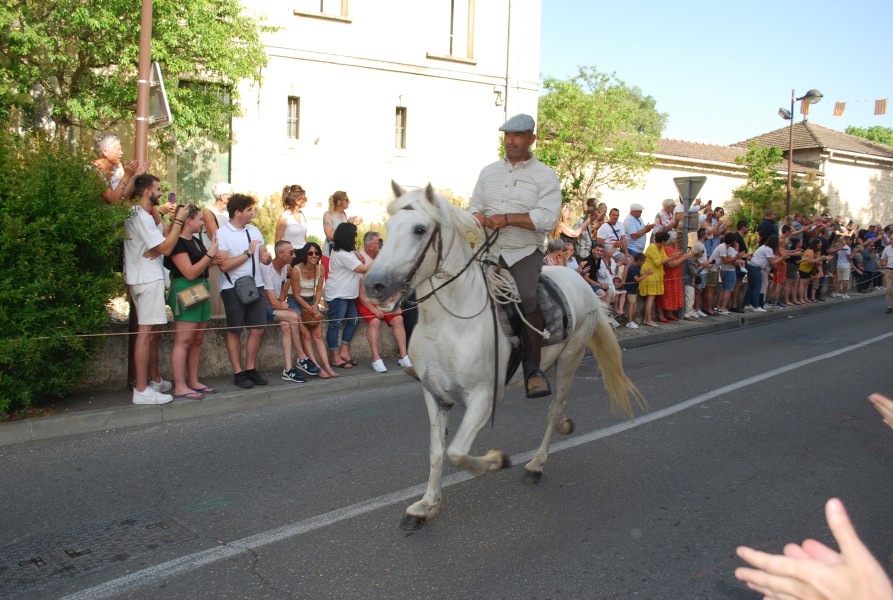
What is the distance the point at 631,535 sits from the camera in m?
4.70

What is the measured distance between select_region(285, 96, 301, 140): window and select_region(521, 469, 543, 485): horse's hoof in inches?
748

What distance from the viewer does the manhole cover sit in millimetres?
4043

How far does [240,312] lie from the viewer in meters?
→ 8.70

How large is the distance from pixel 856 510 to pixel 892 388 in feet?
17.5

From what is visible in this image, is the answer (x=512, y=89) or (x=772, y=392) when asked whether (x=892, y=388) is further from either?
(x=512, y=89)

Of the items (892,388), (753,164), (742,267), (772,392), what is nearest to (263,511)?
(772,392)

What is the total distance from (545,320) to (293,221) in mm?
5437

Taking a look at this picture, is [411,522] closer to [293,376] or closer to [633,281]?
[293,376]

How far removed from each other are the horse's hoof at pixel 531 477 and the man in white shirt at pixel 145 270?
3.99 meters

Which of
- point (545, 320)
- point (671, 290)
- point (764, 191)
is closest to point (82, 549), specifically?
point (545, 320)

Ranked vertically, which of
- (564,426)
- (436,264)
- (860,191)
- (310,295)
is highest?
(860,191)

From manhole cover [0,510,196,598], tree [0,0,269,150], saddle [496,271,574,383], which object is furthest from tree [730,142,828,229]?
manhole cover [0,510,196,598]

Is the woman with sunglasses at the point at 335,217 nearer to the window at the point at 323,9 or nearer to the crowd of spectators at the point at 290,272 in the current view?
the crowd of spectators at the point at 290,272

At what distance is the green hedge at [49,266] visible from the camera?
6.46 m
